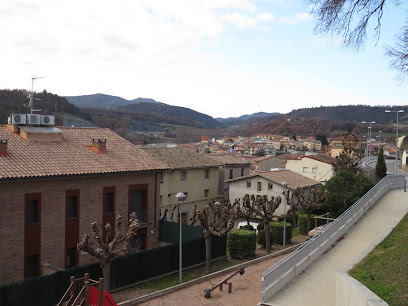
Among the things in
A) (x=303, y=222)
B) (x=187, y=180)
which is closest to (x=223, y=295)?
(x=303, y=222)

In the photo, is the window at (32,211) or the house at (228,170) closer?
the window at (32,211)

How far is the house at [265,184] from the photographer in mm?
38312

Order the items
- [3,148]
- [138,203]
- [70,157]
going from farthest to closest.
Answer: [138,203], [70,157], [3,148]

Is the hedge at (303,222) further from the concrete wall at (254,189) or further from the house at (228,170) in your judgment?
the house at (228,170)

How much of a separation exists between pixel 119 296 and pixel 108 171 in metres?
6.49

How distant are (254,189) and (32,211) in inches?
975

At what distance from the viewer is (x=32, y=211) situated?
18422mm

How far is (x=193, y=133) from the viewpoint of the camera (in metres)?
182

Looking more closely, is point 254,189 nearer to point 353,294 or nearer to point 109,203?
A: point 109,203

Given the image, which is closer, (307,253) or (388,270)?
(388,270)

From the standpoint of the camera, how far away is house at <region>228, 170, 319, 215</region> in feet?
126

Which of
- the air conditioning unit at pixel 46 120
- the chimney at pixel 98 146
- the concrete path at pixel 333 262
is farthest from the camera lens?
the chimney at pixel 98 146

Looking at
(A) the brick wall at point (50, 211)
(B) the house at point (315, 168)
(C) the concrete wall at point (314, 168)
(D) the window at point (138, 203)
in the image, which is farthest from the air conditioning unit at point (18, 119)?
(C) the concrete wall at point (314, 168)

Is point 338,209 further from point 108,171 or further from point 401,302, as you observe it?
point 401,302
